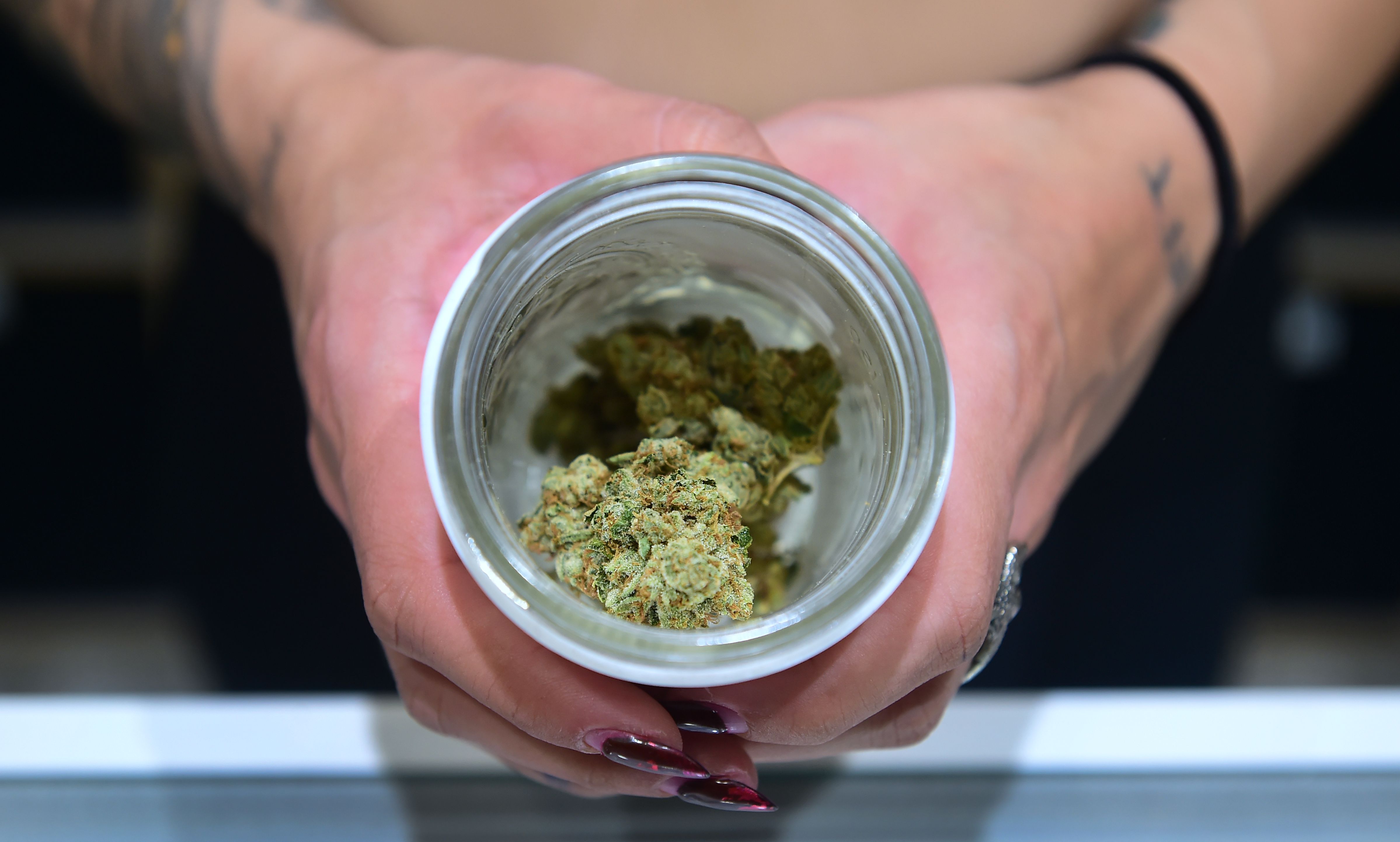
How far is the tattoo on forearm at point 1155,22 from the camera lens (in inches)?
25.1

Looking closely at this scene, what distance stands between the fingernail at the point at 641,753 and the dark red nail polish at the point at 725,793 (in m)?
0.02

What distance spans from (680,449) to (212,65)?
0.47m

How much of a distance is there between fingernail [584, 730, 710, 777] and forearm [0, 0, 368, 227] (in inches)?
14.8

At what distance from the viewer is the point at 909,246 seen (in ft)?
1.49

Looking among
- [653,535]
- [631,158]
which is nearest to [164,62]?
[631,158]

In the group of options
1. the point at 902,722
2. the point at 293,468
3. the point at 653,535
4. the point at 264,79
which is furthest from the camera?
the point at 293,468

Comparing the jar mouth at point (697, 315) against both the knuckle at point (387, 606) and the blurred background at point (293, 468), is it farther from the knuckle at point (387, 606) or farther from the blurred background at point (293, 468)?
the blurred background at point (293, 468)

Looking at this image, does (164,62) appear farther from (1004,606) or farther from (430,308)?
(1004,606)

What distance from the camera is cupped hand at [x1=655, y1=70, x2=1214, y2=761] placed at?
36 centimetres

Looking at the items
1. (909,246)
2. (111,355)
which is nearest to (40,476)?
(111,355)

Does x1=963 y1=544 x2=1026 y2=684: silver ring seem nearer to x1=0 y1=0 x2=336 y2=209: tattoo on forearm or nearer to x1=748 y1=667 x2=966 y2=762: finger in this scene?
x1=748 y1=667 x2=966 y2=762: finger

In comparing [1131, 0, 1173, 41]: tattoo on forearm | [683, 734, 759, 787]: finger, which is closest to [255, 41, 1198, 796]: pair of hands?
[683, 734, 759, 787]: finger

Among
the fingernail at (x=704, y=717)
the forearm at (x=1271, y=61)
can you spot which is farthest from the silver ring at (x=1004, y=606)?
the forearm at (x=1271, y=61)

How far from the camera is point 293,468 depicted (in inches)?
30.1
